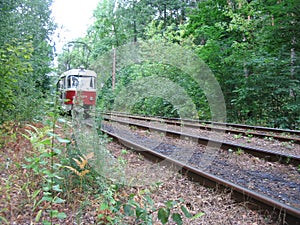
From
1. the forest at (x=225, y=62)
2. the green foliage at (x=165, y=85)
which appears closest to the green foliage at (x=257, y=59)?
the forest at (x=225, y=62)

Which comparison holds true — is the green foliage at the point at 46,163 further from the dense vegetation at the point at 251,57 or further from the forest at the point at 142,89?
the dense vegetation at the point at 251,57

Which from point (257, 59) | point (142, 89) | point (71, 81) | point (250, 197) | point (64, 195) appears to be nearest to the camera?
point (64, 195)

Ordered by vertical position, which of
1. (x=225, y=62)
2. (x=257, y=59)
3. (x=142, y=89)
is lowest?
(x=142, y=89)

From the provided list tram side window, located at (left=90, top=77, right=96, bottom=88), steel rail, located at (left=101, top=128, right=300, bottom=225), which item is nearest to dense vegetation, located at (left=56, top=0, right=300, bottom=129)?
tram side window, located at (left=90, top=77, right=96, bottom=88)

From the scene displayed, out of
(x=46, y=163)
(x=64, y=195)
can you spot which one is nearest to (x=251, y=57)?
(x=64, y=195)

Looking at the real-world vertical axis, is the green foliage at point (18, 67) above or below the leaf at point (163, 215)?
above

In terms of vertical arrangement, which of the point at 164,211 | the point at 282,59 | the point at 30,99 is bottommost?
the point at 164,211

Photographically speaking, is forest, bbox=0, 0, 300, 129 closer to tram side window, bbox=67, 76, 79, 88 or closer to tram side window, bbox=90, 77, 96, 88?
tram side window, bbox=90, 77, 96, 88

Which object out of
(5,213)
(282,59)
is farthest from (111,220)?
(282,59)

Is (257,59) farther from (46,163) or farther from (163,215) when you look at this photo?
(163,215)

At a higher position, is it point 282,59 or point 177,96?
point 282,59

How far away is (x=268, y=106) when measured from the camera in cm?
1194

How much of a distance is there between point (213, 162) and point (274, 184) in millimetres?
1424

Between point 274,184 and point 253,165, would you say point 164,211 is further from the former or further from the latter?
point 253,165
